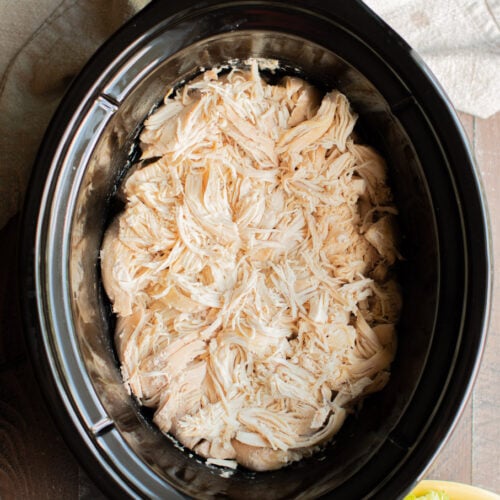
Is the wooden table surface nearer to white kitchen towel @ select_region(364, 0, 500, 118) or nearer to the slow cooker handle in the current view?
the slow cooker handle

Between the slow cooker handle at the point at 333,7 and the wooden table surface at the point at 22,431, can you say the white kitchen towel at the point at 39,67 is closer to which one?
the wooden table surface at the point at 22,431

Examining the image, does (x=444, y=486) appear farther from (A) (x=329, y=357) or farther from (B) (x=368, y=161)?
(B) (x=368, y=161)

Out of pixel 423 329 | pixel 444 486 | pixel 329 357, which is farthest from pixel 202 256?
pixel 444 486

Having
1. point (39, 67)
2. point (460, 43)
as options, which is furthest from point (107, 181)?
point (460, 43)

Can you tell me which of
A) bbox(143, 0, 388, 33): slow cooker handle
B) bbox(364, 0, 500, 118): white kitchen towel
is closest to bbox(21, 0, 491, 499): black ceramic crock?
bbox(143, 0, 388, 33): slow cooker handle

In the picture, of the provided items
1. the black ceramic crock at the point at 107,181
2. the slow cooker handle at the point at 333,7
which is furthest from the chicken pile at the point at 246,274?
the slow cooker handle at the point at 333,7
